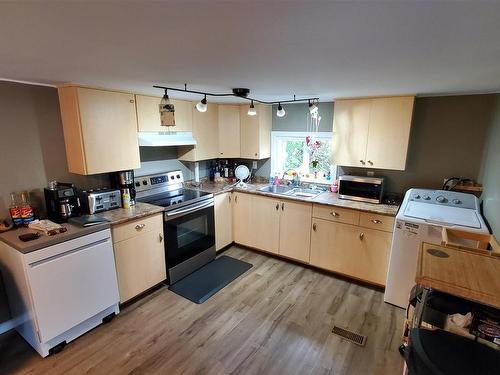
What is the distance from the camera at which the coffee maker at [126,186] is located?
2.72 metres

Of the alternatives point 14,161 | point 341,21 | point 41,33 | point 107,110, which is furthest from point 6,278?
point 341,21

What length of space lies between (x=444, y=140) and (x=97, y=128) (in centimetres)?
342

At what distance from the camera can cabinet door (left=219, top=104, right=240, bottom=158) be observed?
3760mm

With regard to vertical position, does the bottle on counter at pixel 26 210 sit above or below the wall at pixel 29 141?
below

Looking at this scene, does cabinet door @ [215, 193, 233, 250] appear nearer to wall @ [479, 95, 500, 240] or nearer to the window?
the window

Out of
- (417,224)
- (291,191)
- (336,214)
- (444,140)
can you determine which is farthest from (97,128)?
(444,140)

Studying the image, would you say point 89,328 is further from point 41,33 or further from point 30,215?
point 41,33

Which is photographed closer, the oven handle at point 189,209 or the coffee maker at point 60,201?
the coffee maker at point 60,201

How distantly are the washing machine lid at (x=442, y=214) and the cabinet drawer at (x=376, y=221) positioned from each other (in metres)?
0.21

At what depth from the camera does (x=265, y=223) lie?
11.5 feet

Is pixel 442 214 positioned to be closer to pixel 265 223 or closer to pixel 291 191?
pixel 291 191

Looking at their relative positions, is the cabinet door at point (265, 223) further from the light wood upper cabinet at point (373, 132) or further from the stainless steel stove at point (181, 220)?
the light wood upper cabinet at point (373, 132)

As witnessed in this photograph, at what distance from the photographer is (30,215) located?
7.42ft

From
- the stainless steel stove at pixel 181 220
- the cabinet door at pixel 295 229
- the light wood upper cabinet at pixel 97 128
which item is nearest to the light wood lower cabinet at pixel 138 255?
the stainless steel stove at pixel 181 220
